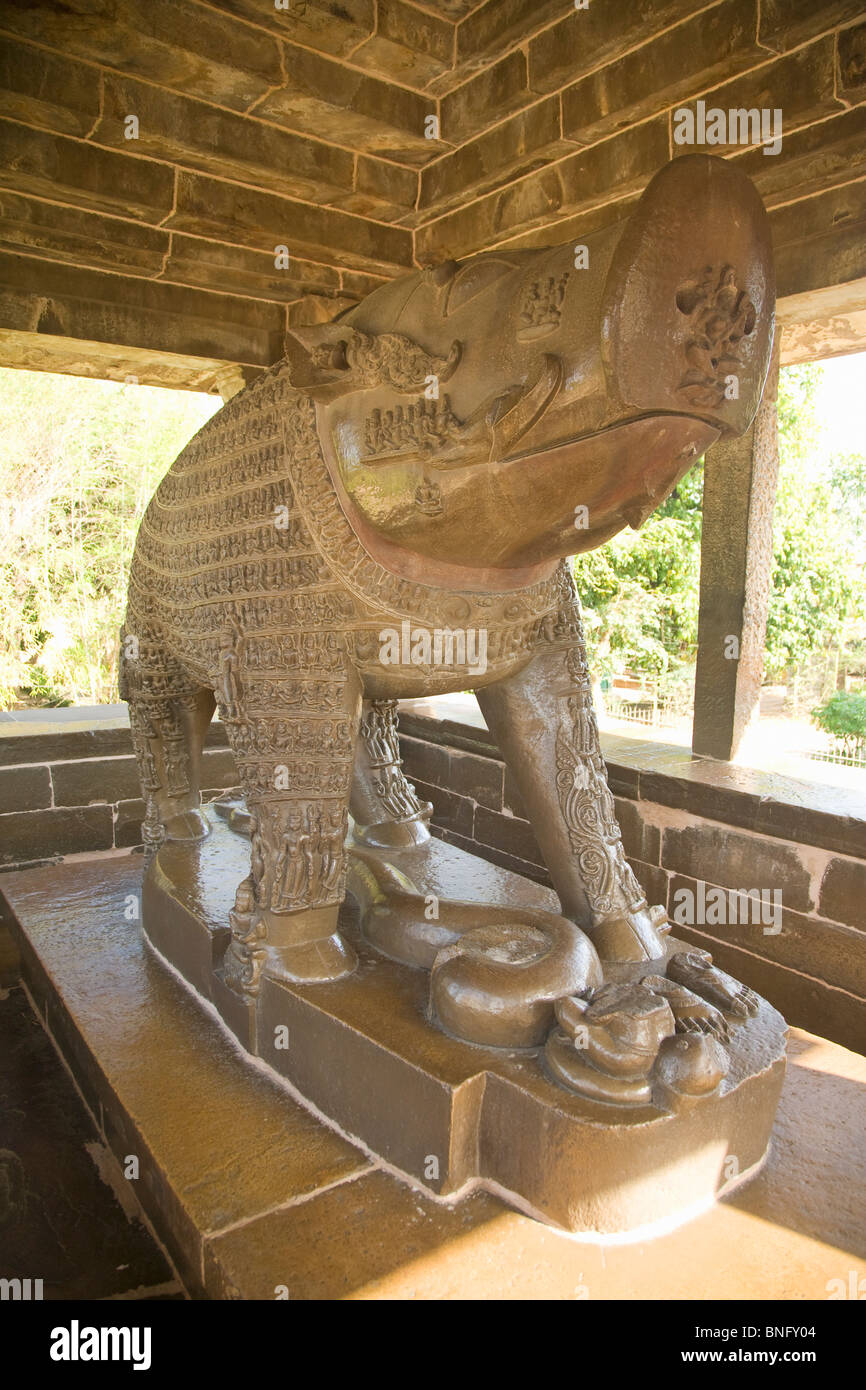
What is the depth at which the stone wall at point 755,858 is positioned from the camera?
97.7 inches

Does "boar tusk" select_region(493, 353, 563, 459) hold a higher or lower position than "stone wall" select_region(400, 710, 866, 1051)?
higher

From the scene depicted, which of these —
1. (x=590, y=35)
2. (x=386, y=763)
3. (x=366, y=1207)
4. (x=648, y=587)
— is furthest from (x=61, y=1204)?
(x=648, y=587)

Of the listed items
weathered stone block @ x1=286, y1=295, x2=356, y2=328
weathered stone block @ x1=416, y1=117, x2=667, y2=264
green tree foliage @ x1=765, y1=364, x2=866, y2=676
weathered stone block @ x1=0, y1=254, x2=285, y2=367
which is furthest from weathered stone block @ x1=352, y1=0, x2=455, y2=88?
green tree foliage @ x1=765, y1=364, x2=866, y2=676

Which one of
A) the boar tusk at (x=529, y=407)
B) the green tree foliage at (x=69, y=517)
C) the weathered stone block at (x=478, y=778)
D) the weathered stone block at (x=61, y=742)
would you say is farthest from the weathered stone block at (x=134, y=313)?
the green tree foliage at (x=69, y=517)

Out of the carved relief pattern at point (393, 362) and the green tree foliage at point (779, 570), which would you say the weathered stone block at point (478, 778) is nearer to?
the carved relief pattern at point (393, 362)

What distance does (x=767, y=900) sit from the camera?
2.65 m

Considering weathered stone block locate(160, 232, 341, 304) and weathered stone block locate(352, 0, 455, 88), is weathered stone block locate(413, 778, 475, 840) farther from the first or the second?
weathered stone block locate(352, 0, 455, 88)

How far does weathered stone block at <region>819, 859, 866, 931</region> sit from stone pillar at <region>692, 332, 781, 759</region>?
76cm

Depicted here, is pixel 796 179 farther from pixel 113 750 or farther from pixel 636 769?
pixel 113 750

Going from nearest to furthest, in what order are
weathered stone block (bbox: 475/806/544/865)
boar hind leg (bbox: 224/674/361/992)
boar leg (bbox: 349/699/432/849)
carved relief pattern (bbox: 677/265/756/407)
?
carved relief pattern (bbox: 677/265/756/407)
boar hind leg (bbox: 224/674/361/992)
boar leg (bbox: 349/699/432/849)
weathered stone block (bbox: 475/806/544/865)

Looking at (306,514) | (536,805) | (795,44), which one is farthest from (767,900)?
(795,44)

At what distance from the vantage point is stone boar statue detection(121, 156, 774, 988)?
48.4 inches

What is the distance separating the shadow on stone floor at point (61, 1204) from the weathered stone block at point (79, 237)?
2877 millimetres

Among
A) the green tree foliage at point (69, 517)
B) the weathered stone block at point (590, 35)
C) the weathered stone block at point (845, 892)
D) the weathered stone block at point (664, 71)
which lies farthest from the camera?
the green tree foliage at point (69, 517)
